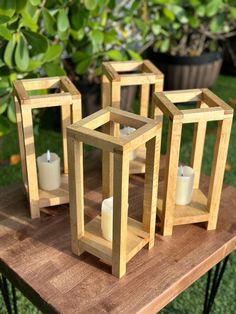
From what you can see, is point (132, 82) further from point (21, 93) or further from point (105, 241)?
point (105, 241)

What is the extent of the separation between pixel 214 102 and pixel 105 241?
38 cm

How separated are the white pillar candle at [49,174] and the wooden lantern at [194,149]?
0.26 m

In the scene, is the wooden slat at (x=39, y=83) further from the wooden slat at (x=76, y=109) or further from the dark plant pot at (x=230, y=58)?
the dark plant pot at (x=230, y=58)

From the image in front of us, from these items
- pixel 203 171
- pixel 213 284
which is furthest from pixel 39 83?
pixel 203 171

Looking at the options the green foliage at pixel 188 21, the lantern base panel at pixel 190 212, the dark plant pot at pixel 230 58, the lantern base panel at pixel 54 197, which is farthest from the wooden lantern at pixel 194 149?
the dark plant pot at pixel 230 58

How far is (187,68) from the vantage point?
115 inches

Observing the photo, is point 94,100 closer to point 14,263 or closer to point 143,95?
point 143,95

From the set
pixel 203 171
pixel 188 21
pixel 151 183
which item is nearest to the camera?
pixel 151 183

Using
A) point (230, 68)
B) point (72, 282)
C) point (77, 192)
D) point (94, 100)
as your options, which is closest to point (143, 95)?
point (77, 192)

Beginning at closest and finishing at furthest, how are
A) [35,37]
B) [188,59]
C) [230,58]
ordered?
[35,37], [188,59], [230,58]

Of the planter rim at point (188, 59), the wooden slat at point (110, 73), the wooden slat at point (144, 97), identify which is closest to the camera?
the wooden slat at point (110, 73)

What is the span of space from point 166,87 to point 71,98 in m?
2.29

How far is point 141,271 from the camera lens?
814 mm

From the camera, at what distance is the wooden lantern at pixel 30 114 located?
34.4 inches
